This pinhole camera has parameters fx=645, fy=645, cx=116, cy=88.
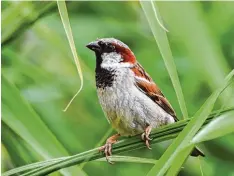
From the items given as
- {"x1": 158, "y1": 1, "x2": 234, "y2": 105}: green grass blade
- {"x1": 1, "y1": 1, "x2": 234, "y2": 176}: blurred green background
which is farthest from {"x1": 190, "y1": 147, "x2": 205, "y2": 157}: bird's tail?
{"x1": 158, "y1": 1, "x2": 234, "y2": 105}: green grass blade

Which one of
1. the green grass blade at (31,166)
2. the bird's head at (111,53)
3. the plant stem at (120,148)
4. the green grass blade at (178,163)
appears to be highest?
the bird's head at (111,53)

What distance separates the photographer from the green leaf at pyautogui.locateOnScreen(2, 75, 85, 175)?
1116mm

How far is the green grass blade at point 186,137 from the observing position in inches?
35.4

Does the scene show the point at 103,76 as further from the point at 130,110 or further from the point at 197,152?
the point at 197,152

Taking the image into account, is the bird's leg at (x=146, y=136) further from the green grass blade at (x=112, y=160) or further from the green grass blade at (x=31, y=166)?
the green grass blade at (x=31, y=166)

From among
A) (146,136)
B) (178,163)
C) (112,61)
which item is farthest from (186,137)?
(112,61)

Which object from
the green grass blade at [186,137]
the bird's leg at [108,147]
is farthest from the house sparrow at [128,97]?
the green grass blade at [186,137]

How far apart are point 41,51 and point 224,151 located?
38cm

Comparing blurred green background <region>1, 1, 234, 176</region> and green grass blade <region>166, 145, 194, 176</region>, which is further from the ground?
blurred green background <region>1, 1, 234, 176</region>

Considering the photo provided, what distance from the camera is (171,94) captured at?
1.09 m

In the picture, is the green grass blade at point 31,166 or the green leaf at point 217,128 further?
the green grass blade at point 31,166

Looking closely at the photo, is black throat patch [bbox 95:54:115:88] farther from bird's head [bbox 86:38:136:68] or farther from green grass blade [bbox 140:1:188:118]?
green grass blade [bbox 140:1:188:118]

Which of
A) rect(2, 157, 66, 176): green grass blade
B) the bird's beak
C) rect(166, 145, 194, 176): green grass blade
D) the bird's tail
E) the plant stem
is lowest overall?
the bird's tail

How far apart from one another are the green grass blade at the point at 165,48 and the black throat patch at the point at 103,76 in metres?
0.12
